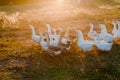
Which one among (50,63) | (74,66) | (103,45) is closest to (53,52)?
(50,63)

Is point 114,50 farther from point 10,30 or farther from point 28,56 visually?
point 10,30

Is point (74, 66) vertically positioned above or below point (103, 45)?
below

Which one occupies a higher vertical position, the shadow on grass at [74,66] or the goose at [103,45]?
the goose at [103,45]

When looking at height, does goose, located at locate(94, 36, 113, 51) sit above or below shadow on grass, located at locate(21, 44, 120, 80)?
above

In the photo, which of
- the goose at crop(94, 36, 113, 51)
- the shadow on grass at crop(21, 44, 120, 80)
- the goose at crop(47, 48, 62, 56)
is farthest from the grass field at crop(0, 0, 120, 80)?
the goose at crop(94, 36, 113, 51)

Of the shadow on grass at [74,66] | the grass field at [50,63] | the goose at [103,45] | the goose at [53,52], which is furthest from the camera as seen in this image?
the goose at [103,45]

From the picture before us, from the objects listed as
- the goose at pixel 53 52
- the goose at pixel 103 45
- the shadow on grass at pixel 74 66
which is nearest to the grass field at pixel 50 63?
the shadow on grass at pixel 74 66

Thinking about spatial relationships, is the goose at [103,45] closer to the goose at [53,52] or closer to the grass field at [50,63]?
the grass field at [50,63]

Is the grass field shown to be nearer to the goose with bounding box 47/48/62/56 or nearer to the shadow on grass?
the shadow on grass

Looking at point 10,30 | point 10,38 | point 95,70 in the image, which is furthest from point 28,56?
point 10,30

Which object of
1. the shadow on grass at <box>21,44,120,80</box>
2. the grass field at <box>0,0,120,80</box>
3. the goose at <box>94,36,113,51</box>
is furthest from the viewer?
the goose at <box>94,36,113,51</box>

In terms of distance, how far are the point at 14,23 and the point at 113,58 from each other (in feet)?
34.5

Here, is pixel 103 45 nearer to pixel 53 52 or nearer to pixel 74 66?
pixel 74 66

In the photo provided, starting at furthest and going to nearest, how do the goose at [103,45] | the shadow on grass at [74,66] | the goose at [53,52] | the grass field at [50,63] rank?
the goose at [103,45] < the goose at [53,52] < the grass field at [50,63] < the shadow on grass at [74,66]
